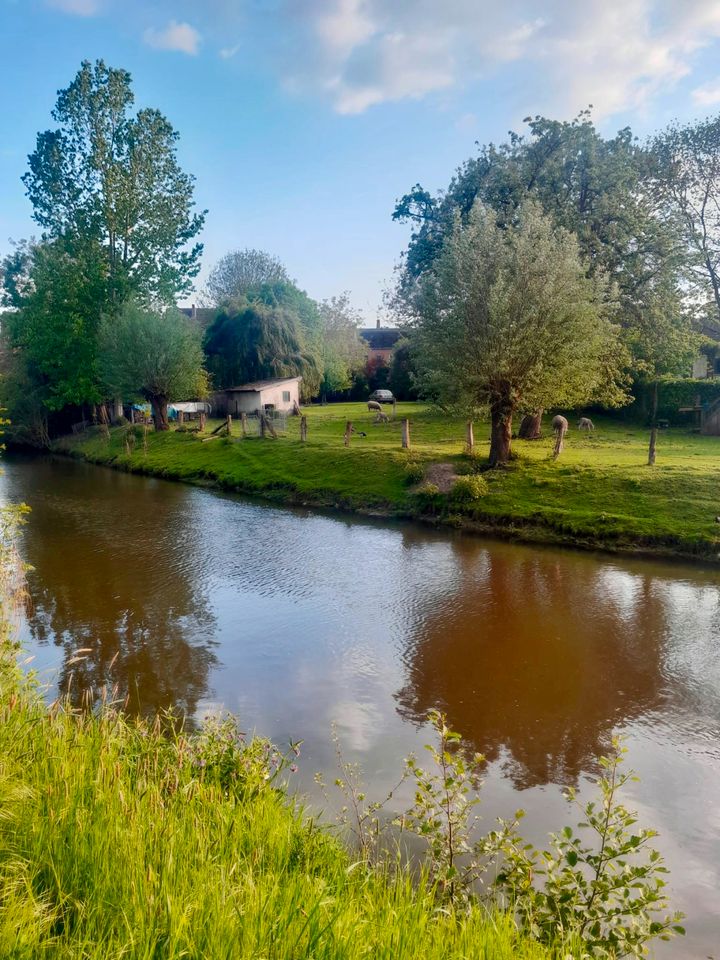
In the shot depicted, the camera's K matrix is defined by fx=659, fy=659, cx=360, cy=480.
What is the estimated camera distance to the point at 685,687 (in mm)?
11805

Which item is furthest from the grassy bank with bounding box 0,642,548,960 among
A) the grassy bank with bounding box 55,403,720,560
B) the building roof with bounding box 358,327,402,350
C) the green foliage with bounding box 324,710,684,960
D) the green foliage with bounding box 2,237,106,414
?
the building roof with bounding box 358,327,402,350

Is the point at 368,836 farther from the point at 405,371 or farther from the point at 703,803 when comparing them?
the point at 405,371

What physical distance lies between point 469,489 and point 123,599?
13.7 meters

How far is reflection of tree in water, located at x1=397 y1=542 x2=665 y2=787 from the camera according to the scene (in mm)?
9930

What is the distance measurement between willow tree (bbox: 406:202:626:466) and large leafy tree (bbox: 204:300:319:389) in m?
32.3

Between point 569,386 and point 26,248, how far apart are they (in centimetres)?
5996

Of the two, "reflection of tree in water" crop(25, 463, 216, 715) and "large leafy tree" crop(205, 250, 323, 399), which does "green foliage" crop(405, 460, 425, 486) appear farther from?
"large leafy tree" crop(205, 250, 323, 399)

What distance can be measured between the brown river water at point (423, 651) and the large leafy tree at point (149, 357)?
77.8 feet

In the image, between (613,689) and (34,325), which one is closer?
(613,689)

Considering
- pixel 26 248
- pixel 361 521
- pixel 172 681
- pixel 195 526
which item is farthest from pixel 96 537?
pixel 26 248

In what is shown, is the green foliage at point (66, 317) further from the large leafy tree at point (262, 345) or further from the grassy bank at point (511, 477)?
the large leafy tree at point (262, 345)

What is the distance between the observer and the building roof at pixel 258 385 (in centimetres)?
5441

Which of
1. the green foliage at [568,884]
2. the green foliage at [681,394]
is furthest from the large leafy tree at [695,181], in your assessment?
the green foliage at [568,884]

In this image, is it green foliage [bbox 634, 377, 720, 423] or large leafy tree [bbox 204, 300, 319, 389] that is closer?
green foliage [bbox 634, 377, 720, 423]
